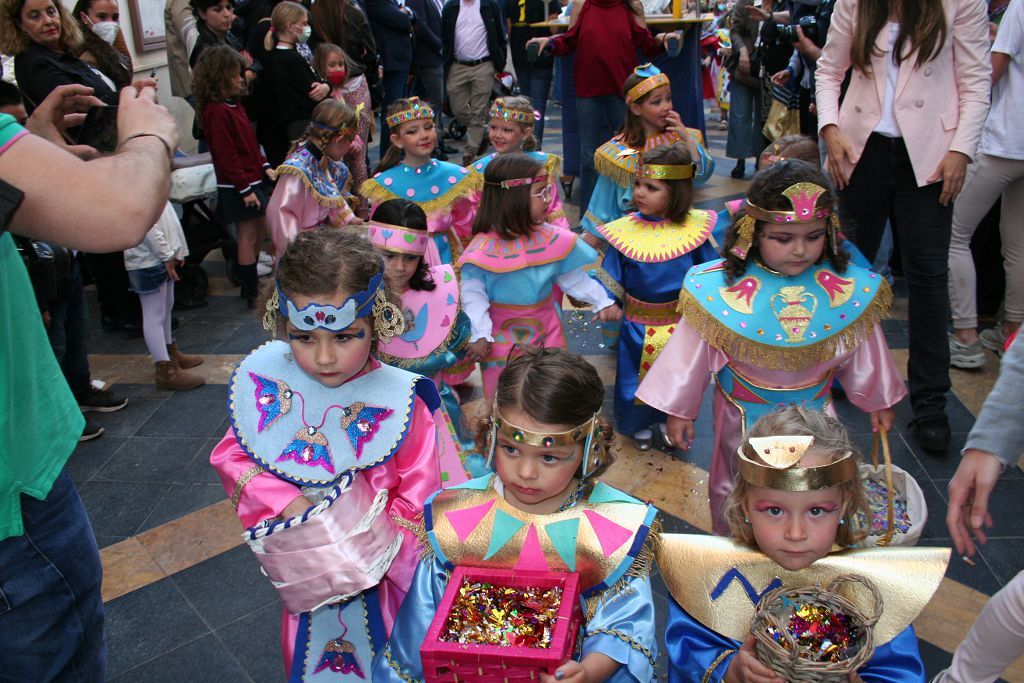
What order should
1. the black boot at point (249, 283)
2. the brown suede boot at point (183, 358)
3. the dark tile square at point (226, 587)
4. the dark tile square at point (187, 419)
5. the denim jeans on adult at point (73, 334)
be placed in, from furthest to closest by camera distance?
the black boot at point (249, 283) < the brown suede boot at point (183, 358) < the dark tile square at point (187, 419) < the denim jeans on adult at point (73, 334) < the dark tile square at point (226, 587)

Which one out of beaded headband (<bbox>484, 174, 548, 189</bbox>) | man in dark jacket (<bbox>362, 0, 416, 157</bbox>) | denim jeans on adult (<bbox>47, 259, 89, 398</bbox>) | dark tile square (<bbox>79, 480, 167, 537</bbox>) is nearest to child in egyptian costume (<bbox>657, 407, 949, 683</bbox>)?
beaded headband (<bbox>484, 174, 548, 189</bbox>)

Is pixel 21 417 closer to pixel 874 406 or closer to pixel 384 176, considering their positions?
pixel 874 406

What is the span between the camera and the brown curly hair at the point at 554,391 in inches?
81.7

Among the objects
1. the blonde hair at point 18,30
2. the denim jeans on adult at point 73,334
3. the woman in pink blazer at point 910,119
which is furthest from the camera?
the blonde hair at point 18,30

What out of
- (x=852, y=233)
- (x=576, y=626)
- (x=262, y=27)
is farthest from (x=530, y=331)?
(x=262, y=27)

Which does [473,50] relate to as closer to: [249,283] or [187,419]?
[249,283]

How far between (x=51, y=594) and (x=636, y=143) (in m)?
4.38

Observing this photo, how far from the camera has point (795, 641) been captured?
1.65 m

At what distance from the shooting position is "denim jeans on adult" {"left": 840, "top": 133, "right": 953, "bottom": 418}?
369 centimetres

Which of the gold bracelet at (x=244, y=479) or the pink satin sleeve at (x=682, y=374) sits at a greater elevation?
the gold bracelet at (x=244, y=479)

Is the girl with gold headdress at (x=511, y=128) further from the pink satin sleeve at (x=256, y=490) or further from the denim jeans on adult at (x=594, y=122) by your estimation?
the pink satin sleeve at (x=256, y=490)

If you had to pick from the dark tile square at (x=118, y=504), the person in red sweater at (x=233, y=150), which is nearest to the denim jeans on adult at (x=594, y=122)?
the person in red sweater at (x=233, y=150)

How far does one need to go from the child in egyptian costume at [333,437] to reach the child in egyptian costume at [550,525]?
0.73 feet

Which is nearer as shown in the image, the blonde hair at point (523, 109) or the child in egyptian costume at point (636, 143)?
the child in egyptian costume at point (636, 143)
